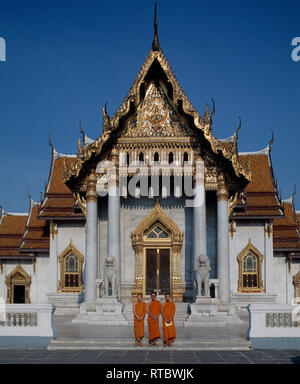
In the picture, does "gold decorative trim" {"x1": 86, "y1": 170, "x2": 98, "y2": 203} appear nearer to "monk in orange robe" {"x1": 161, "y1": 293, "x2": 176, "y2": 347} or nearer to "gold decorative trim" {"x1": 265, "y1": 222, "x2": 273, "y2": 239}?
"monk in orange robe" {"x1": 161, "y1": 293, "x2": 176, "y2": 347}

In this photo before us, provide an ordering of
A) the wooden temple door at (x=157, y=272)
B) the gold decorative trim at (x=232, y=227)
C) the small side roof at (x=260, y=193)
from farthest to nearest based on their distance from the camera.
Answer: the small side roof at (x=260, y=193)
the gold decorative trim at (x=232, y=227)
the wooden temple door at (x=157, y=272)

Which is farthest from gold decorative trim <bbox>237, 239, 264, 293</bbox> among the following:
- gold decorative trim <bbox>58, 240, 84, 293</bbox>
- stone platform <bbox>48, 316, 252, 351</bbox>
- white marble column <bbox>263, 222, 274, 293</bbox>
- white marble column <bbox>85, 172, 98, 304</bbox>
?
stone platform <bbox>48, 316, 252, 351</bbox>

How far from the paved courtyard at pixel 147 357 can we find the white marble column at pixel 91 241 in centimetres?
571

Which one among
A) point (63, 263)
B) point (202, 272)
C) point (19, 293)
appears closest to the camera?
point (202, 272)

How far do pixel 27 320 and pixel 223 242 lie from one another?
22.2 ft

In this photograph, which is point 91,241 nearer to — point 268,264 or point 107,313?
point 107,313

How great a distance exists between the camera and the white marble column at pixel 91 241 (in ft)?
52.1

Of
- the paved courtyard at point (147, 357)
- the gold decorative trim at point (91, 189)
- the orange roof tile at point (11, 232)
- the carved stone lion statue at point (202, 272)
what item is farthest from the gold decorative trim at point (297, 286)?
the paved courtyard at point (147, 357)

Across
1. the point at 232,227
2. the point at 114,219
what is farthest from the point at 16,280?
the point at 232,227

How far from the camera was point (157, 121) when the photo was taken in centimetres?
1658

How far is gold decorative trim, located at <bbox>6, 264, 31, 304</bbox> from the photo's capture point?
2291 cm

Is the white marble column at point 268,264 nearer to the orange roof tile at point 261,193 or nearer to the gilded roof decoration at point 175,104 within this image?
the orange roof tile at point 261,193
